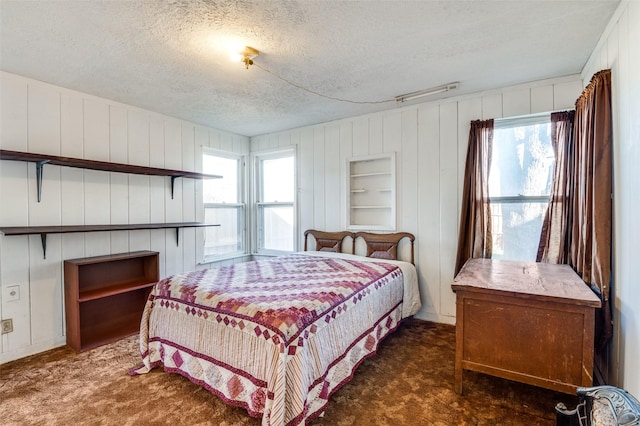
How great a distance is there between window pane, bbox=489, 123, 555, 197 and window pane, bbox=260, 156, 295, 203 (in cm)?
258

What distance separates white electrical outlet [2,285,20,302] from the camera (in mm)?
2469

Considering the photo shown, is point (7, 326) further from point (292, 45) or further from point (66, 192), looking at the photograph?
point (292, 45)

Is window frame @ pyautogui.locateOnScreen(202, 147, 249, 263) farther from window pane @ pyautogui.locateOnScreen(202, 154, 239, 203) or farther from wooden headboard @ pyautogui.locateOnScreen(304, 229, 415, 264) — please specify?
wooden headboard @ pyautogui.locateOnScreen(304, 229, 415, 264)

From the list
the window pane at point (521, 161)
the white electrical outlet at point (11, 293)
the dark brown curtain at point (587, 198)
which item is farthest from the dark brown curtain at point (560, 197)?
the white electrical outlet at point (11, 293)

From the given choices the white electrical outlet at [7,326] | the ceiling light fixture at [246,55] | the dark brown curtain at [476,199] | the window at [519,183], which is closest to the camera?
the ceiling light fixture at [246,55]

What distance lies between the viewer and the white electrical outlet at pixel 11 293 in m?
2.47

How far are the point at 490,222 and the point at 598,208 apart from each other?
105cm

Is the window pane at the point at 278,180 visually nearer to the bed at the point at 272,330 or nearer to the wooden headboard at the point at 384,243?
the wooden headboard at the point at 384,243

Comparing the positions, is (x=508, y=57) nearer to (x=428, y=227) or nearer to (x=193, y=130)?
(x=428, y=227)

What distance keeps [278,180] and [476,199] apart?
2.76 m

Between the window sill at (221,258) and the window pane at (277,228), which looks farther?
the window pane at (277,228)

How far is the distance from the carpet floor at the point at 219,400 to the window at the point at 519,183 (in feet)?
4.15

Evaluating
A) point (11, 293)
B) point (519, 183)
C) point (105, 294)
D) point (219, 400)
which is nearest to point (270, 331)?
point (219, 400)

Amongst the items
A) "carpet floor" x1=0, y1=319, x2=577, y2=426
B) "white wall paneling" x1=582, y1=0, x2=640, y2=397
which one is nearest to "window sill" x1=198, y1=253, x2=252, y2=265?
"carpet floor" x1=0, y1=319, x2=577, y2=426
